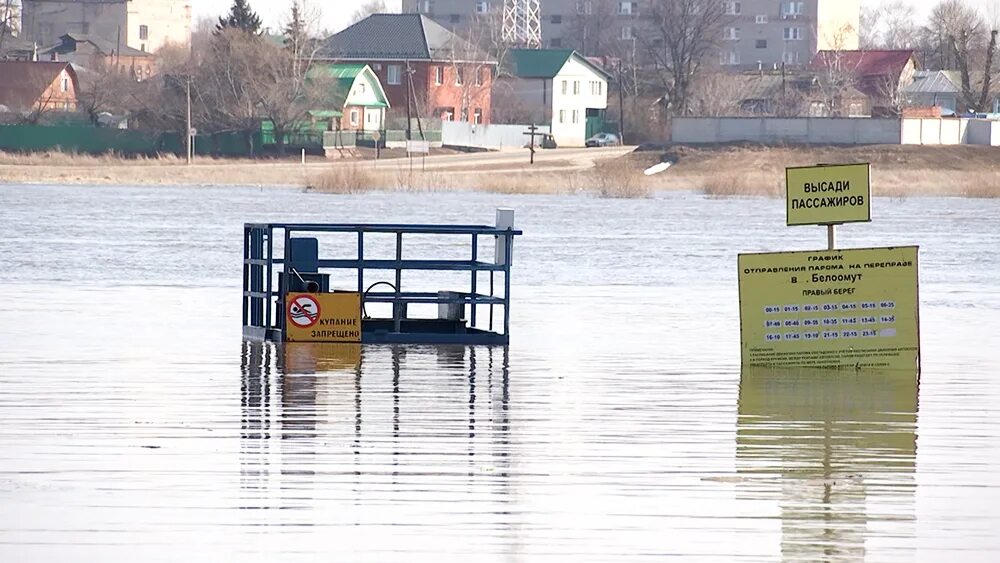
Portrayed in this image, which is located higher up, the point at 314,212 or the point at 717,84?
the point at 717,84

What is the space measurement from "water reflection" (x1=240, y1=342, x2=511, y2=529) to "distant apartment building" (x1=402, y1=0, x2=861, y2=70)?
149 metres

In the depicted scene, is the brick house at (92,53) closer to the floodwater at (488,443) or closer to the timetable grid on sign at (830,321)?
the floodwater at (488,443)

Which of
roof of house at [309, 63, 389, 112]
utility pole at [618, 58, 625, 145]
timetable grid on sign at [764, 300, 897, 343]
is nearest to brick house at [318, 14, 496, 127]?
roof of house at [309, 63, 389, 112]

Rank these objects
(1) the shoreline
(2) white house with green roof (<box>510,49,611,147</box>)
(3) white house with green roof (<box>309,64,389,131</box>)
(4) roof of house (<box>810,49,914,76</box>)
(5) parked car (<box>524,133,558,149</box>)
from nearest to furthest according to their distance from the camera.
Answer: (1) the shoreline < (3) white house with green roof (<box>309,64,389,131</box>) < (5) parked car (<box>524,133,558,149</box>) < (2) white house with green roof (<box>510,49,611,147</box>) < (4) roof of house (<box>810,49,914,76</box>)

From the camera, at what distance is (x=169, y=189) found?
69.6 m

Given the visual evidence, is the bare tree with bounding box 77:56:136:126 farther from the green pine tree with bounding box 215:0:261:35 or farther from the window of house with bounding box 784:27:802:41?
the window of house with bounding box 784:27:802:41

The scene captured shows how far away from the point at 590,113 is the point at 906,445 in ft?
387

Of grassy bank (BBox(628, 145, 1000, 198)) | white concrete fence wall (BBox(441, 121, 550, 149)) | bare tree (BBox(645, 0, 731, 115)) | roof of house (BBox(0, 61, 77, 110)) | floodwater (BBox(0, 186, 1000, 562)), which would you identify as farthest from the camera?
bare tree (BBox(645, 0, 731, 115))

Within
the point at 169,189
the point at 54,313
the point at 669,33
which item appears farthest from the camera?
the point at 669,33

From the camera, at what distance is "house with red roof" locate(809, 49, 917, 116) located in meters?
127

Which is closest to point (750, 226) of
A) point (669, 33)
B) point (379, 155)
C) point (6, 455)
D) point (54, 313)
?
point (54, 313)

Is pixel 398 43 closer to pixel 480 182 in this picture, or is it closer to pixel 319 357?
pixel 480 182

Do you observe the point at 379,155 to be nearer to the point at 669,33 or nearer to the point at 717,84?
the point at 717,84

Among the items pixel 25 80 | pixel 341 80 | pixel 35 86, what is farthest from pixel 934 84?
pixel 25 80
